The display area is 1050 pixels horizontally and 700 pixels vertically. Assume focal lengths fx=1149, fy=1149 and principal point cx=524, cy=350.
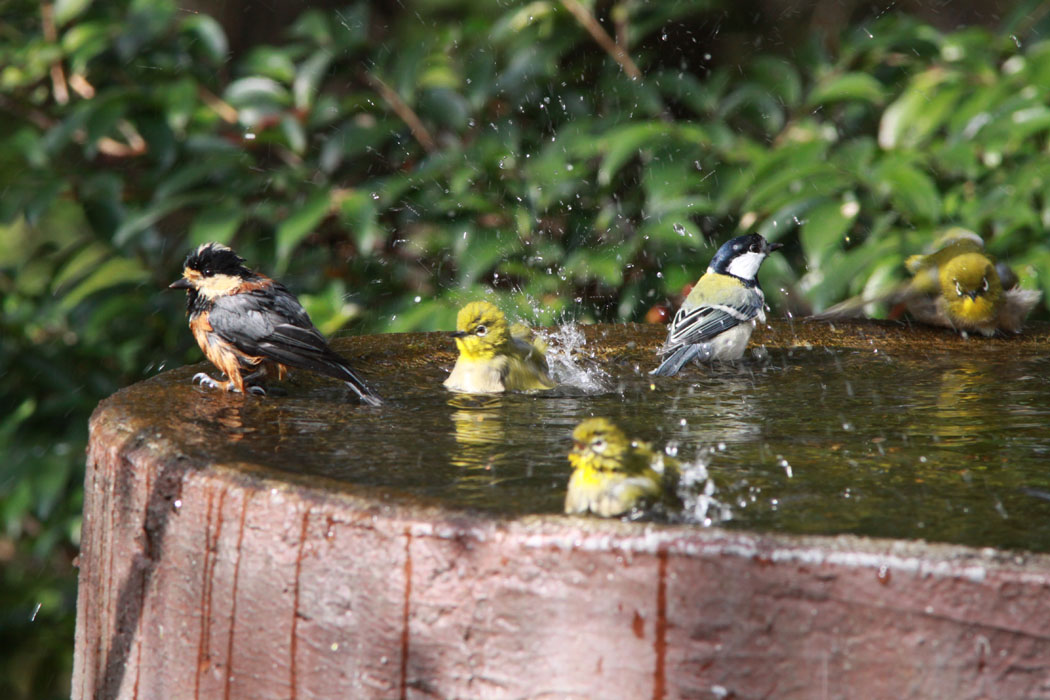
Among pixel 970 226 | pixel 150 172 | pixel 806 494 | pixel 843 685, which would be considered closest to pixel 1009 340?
pixel 970 226

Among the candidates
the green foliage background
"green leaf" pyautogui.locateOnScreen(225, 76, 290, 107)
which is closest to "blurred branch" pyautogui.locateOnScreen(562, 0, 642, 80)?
the green foliage background

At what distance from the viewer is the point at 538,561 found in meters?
1.46

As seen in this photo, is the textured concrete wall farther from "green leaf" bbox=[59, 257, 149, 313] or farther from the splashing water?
"green leaf" bbox=[59, 257, 149, 313]

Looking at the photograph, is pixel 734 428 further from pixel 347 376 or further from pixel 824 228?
pixel 824 228

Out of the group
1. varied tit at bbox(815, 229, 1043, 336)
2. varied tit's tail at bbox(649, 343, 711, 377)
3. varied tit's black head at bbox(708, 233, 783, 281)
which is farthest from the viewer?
varied tit's black head at bbox(708, 233, 783, 281)

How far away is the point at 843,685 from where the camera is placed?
1394mm

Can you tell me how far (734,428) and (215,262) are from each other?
1405mm

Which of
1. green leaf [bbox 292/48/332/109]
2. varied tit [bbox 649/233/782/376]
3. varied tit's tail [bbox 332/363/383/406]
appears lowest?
varied tit's tail [bbox 332/363/383/406]

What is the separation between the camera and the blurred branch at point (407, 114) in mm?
4641

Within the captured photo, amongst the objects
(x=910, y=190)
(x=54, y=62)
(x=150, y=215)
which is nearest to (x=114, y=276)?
(x=150, y=215)

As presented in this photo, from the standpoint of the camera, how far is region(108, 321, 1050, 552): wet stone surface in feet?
5.36

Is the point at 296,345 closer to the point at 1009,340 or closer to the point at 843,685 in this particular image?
the point at 843,685

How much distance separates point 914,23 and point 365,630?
369 cm

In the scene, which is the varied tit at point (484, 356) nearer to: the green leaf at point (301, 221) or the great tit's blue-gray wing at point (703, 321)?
the great tit's blue-gray wing at point (703, 321)
